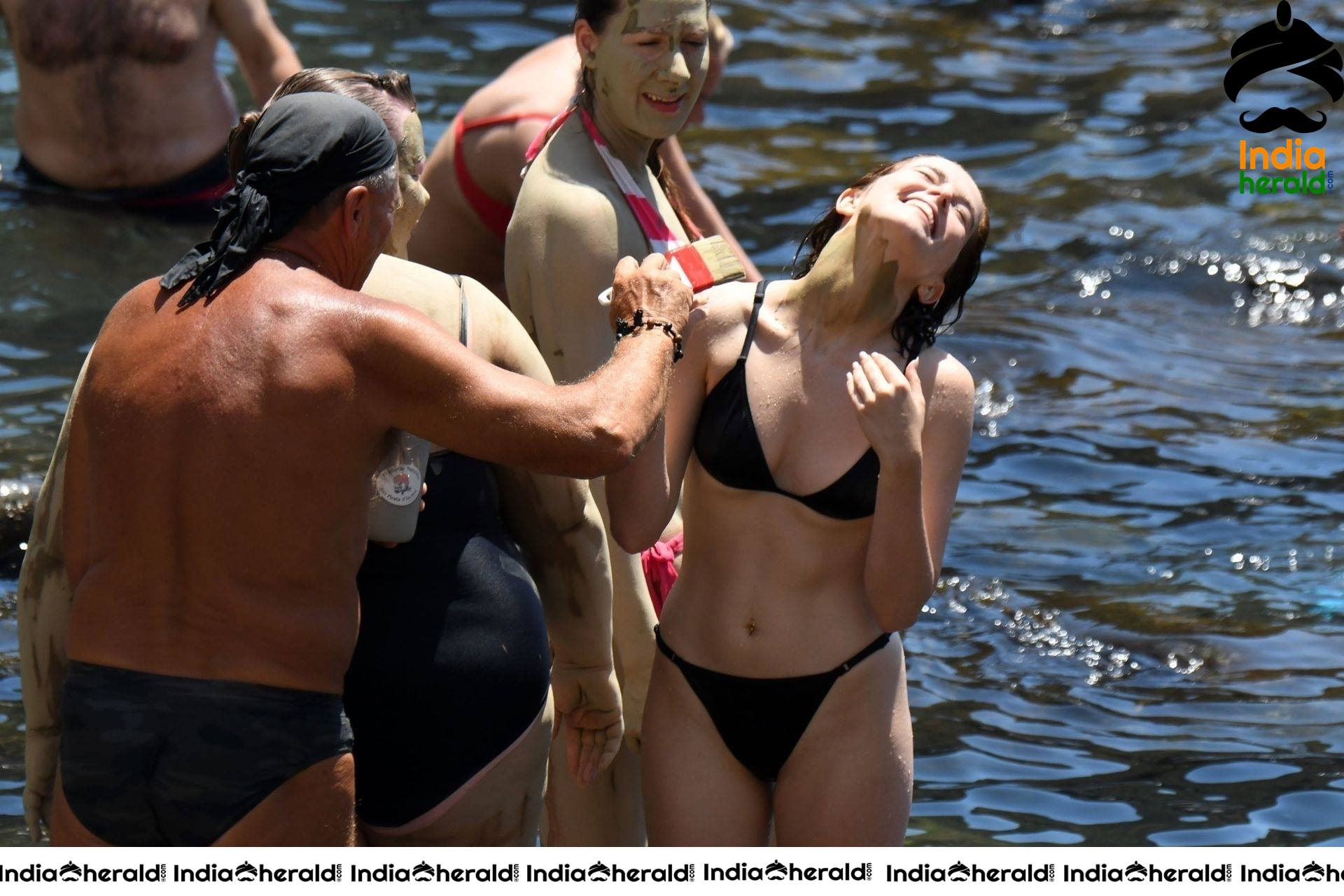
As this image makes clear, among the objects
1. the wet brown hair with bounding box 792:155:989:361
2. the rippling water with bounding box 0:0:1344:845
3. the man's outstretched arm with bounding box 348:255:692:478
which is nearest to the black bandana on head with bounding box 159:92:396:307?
the man's outstretched arm with bounding box 348:255:692:478

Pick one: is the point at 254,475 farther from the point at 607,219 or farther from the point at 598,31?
the point at 598,31

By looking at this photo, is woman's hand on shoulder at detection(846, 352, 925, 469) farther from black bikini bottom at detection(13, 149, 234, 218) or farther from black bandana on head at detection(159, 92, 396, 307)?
black bikini bottom at detection(13, 149, 234, 218)

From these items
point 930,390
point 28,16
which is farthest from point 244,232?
point 28,16

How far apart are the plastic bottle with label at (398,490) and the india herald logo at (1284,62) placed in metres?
9.44

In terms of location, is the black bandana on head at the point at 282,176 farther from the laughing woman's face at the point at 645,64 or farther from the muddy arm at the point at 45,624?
the laughing woman's face at the point at 645,64

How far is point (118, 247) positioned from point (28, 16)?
41.5 inches

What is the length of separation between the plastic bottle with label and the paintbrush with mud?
52 centimetres

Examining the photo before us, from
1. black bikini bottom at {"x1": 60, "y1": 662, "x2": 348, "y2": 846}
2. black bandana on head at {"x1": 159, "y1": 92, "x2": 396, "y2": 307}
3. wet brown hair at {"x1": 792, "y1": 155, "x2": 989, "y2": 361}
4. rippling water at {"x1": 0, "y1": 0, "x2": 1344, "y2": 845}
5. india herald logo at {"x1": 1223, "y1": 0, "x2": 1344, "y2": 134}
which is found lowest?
rippling water at {"x1": 0, "y1": 0, "x2": 1344, "y2": 845}

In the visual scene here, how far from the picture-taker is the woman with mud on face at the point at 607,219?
12.0 feet

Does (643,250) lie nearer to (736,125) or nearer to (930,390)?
(930,390)

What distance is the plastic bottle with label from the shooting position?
2.91 meters

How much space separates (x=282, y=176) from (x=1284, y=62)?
424 inches

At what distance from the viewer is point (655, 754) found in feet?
11.2

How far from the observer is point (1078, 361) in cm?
845
